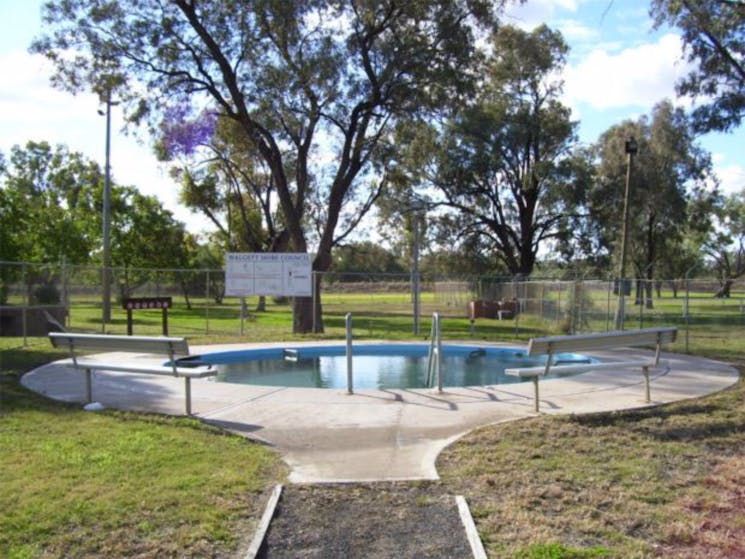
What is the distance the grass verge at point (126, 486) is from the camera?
4.12 meters

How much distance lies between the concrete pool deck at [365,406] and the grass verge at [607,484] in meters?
0.52

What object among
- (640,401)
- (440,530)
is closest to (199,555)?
(440,530)

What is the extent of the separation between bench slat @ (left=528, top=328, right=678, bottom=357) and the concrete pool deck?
2.44 feet

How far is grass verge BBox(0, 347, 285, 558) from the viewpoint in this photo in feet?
13.5

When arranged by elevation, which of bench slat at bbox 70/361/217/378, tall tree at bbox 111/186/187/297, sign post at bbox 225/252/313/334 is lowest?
bench slat at bbox 70/361/217/378

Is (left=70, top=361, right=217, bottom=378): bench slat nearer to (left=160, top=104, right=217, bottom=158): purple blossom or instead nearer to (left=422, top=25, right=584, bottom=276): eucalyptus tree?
(left=160, top=104, right=217, bottom=158): purple blossom

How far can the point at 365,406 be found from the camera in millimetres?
8492

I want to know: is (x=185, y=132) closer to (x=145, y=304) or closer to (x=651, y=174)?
(x=145, y=304)

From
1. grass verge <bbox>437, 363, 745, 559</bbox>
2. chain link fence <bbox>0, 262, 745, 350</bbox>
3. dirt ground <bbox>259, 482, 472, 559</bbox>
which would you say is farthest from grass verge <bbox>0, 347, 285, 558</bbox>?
chain link fence <bbox>0, 262, 745, 350</bbox>

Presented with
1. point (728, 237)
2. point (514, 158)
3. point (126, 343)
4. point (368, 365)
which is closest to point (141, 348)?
point (126, 343)

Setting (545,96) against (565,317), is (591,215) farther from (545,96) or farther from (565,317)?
(565,317)

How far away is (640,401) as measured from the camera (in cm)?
866

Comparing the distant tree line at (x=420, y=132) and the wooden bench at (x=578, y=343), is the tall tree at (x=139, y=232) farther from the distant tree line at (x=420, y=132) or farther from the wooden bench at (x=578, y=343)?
the wooden bench at (x=578, y=343)

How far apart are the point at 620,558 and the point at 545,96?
1464 inches
